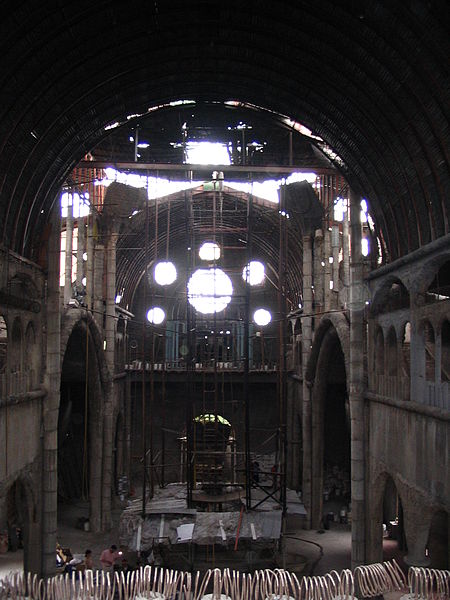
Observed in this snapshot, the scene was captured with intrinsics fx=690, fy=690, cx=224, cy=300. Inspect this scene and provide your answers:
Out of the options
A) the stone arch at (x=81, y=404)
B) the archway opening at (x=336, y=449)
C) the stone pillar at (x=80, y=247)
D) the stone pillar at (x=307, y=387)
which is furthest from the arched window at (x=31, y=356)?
the archway opening at (x=336, y=449)

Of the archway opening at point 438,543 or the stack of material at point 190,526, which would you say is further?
the stack of material at point 190,526

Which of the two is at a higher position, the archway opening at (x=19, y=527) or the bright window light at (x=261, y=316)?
the bright window light at (x=261, y=316)

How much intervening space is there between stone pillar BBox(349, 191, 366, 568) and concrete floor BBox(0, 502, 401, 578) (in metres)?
2.46

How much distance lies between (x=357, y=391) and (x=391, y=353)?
2033 mm

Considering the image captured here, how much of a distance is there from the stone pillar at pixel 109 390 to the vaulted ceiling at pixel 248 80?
10.5 m

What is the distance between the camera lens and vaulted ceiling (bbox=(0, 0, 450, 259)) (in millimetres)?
13867

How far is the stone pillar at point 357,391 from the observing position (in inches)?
750

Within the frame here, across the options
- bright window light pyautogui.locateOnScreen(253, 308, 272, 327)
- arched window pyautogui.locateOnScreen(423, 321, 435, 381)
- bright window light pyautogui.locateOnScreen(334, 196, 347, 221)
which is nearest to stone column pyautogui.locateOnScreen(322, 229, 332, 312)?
bright window light pyautogui.locateOnScreen(334, 196, 347, 221)

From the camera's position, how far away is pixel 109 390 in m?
29.3

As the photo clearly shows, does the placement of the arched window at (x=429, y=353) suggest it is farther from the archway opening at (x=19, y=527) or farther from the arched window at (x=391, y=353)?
the archway opening at (x=19, y=527)

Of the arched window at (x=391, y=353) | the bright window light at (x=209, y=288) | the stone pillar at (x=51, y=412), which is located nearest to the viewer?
the arched window at (x=391, y=353)

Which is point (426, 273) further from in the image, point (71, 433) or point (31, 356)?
point (71, 433)

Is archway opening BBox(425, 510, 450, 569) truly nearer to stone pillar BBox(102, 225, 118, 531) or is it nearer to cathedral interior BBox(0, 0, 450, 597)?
cathedral interior BBox(0, 0, 450, 597)

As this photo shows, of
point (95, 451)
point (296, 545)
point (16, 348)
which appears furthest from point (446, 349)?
point (95, 451)
